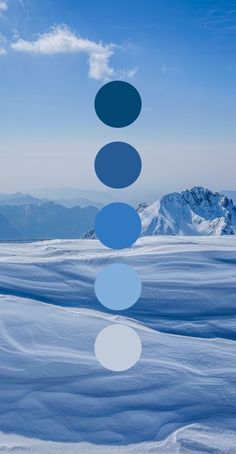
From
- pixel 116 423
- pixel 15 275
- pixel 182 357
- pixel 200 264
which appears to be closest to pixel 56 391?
pixel 116 423

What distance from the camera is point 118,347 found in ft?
13.0

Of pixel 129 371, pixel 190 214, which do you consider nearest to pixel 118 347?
pixel 129 371

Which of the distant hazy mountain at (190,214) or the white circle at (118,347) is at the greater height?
the distant hazy mountain at (190,214)

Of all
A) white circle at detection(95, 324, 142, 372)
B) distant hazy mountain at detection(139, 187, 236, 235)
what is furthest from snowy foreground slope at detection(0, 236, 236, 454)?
distant hazy mountain at detection(139, 187, 236, 235)

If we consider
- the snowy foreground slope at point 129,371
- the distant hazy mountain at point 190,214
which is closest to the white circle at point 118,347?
the snowy foreground slope at point 129,371

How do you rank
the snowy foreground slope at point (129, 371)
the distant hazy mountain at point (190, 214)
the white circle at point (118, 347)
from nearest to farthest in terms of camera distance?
1. the snowy foreground slope at point (129, 371)
2. the white circle at point (118, 347)
3. the distant hazy mountain at point (190, 214)

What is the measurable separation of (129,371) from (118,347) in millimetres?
362

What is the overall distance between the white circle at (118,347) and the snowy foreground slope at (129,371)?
0.07m

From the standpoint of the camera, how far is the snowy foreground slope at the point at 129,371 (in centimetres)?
294

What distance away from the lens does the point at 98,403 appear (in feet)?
10.6

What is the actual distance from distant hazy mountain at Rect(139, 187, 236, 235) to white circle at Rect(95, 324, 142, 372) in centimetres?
13484

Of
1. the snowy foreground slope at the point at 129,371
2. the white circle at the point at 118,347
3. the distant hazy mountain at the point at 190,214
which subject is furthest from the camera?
the distant hazy mountain at the point at 190,214

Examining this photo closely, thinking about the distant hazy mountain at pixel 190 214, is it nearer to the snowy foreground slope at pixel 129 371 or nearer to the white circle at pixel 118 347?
the snowy foreground slope at pixel 129 371

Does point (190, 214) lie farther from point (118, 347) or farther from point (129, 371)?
point (129, 371)
